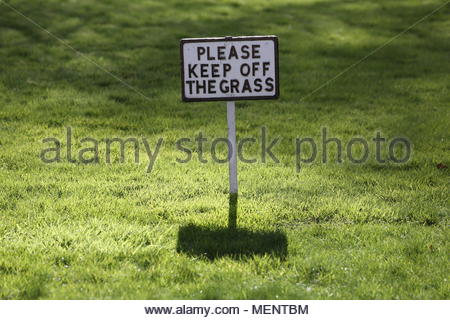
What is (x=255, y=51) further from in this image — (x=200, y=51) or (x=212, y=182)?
(x=212, y=182)

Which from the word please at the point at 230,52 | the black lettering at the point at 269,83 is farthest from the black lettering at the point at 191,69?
the black lettering at the point at 269,83

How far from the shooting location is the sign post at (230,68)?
6156 millimetres

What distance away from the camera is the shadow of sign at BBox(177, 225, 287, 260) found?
16.8ft

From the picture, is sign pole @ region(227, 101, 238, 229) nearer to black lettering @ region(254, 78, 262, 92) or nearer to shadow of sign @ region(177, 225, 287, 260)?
black lettering @ region(254, 78, 262, 92)

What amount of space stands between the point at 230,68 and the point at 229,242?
2063 millimetres

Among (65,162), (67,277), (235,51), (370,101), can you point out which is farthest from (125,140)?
(370,101)

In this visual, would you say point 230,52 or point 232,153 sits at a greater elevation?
point 230,52

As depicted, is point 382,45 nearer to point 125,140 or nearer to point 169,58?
point 169,58

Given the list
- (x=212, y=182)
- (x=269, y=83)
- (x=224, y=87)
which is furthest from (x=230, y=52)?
(x=212, y=182)

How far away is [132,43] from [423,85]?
24.6 ft

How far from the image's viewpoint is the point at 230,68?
245 inches

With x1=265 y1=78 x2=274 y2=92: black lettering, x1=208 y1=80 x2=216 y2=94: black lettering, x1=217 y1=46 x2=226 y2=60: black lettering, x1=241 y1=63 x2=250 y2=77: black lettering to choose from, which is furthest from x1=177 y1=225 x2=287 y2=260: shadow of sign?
x1=217 y1=46 x2=226 y2=60: black lettering

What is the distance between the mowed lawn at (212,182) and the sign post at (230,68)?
39.5 inches

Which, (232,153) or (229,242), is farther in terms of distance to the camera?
(232,153)
